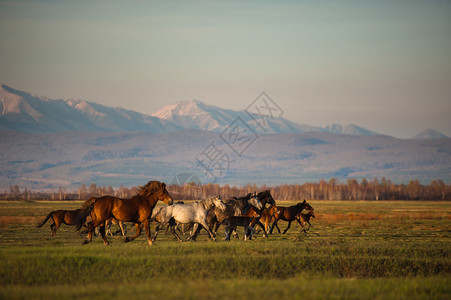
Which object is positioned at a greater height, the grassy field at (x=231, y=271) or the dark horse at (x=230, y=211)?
the dark horse at (x=230, y=211)

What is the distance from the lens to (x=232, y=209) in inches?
1023

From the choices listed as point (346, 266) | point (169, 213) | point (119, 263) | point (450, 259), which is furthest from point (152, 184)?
point (450, 259)

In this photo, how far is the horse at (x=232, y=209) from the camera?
968 inches

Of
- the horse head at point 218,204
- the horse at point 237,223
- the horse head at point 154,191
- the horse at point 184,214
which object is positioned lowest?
the horse at point 237,223

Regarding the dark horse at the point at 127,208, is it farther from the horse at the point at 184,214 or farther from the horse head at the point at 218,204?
the horse head at the point at 218,204

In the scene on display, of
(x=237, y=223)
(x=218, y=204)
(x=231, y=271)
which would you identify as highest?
(x=218, y=204)

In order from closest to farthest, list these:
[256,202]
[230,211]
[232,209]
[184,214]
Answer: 1. [184,214]
2. [230,211]
3. [232,209]
4. [256,202]

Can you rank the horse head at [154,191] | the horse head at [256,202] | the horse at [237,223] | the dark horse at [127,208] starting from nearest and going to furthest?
1. the dark horse at [127,208]
2. the horse head at [154,191]
3. the horse at [237,223]
4. the horse head at [256,202]

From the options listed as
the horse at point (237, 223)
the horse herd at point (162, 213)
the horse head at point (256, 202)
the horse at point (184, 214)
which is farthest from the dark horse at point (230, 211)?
the horse at point (184, 214)

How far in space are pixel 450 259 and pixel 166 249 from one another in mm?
10343

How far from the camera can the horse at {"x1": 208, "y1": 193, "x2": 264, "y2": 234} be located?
968 inches

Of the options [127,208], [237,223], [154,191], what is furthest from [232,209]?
[127,208]

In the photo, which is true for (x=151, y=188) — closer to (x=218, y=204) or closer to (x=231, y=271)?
(x=218, y=204)

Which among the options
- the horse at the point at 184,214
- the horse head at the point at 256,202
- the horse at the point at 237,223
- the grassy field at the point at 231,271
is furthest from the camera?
the horse head at the point at 256,202
